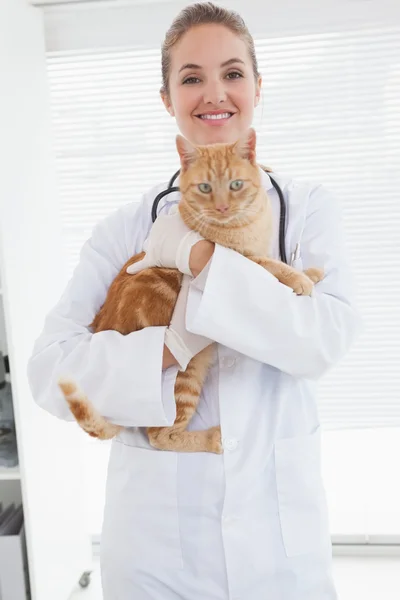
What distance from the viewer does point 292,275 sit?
3.65 feet

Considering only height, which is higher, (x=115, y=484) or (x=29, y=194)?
(x=29, y=194)

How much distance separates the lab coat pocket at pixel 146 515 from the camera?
3.85 ft

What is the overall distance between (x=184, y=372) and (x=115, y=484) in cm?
28

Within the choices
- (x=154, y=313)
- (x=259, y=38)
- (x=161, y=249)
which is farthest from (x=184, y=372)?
(x=259, y=38)

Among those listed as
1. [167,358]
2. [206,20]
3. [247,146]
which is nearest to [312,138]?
[206,20]

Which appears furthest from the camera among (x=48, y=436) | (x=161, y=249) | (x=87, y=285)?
(x=48, y=436)

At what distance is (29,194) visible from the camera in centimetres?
225

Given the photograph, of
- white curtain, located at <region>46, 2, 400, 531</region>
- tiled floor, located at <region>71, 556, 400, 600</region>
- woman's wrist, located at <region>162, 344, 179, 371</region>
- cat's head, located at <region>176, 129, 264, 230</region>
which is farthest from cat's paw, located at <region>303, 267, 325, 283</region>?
tiled floor, located at <region>71, 556, 400, 600</region>

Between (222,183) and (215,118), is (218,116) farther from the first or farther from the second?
(222,183)

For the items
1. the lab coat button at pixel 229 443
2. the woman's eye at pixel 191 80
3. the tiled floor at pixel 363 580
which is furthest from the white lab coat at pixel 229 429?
the tiled floor at pixel 363 580

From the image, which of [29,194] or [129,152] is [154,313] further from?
[129,152]

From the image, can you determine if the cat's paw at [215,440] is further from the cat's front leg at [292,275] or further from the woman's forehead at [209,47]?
the woman's forehead at [209,47]

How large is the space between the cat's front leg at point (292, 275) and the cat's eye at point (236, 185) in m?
0.14

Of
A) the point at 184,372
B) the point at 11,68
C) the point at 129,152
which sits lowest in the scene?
the point at 184,372
